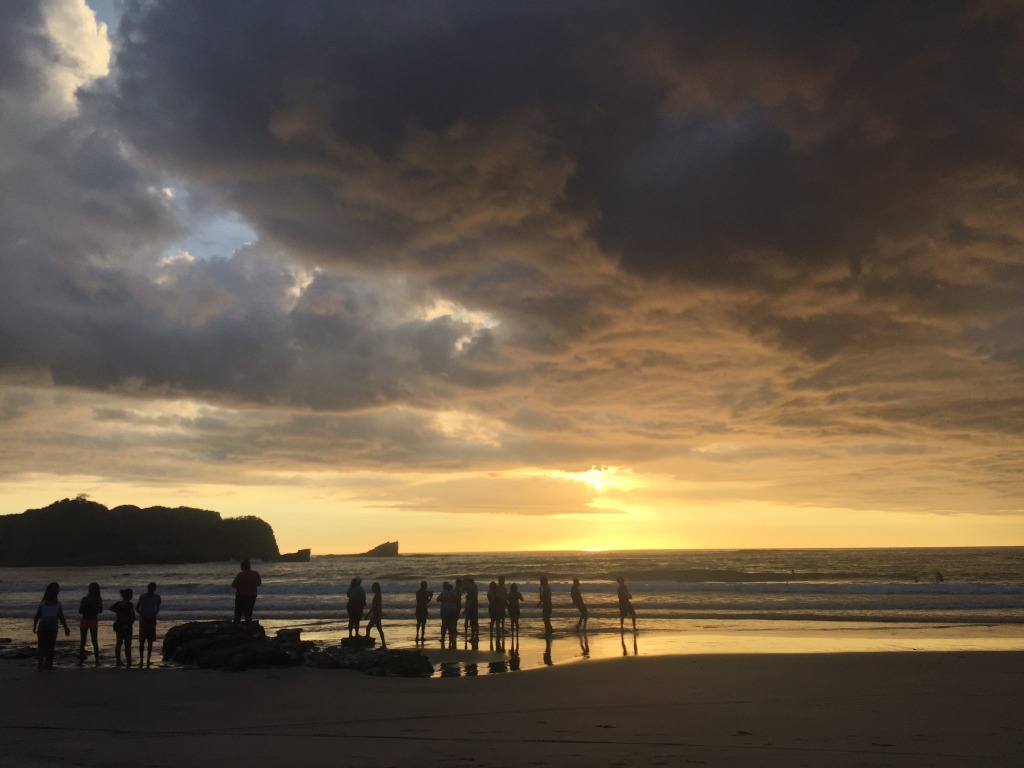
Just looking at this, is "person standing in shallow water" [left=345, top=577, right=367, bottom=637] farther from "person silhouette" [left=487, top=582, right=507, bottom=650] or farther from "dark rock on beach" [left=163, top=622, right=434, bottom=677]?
"person silhouette" [left=487, top=582, right=507, bottom=650]

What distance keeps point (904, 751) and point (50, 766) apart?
9740 mm

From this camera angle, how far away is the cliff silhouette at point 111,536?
130m

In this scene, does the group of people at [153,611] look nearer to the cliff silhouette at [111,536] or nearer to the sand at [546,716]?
the sand at [546,716]

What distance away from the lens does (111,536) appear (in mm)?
132000

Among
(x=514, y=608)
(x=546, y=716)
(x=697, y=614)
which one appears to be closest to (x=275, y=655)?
(x=514, y=608)

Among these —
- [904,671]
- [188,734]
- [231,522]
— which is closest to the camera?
[188,734]

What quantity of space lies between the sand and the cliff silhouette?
422ft

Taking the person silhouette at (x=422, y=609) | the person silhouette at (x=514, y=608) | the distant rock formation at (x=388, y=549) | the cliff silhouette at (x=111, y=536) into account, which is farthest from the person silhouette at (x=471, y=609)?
the distant rock formation at (x=388, y=549)

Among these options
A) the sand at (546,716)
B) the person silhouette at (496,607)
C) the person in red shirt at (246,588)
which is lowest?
the sand at (546,716)

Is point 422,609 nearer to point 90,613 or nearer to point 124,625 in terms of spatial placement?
point 124,625

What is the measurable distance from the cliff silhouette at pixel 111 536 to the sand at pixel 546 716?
129 meters

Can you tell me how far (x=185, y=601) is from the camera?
4469 centimetres

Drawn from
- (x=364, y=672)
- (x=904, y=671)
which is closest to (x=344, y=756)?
(x=364, y=672)

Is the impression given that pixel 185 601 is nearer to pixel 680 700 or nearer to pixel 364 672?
pixel 364 672
